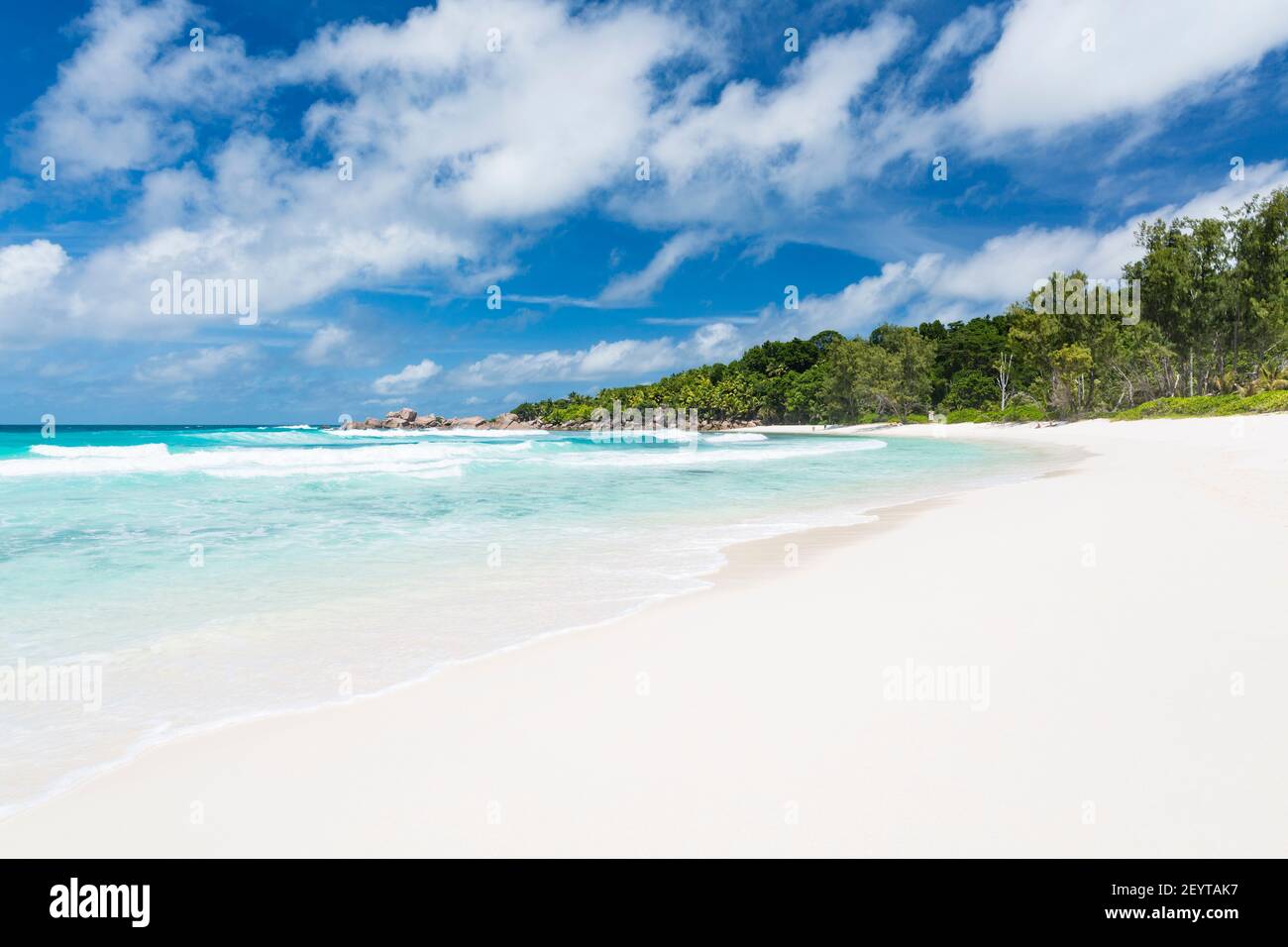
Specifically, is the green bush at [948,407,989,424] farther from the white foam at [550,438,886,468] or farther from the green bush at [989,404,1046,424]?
→ the white foam at [550,438,886,468]

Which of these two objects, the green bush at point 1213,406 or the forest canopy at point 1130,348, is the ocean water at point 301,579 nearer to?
the green bush at point 1213,406

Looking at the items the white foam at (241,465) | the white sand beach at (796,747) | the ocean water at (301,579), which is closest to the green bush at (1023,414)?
the ocean water at (301,579)

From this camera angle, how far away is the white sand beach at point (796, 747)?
106 inches

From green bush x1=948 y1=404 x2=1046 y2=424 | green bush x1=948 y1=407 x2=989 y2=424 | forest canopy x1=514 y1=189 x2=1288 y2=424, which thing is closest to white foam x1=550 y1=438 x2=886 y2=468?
forest canopy x1=514 y1=189 x2=1288 y2=424

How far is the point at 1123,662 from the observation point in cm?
428

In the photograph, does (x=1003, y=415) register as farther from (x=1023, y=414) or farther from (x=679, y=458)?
(x=679, y=458)

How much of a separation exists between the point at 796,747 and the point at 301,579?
21.9 feet

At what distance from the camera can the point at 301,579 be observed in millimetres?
8000

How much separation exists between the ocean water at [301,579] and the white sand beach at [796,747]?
596mm

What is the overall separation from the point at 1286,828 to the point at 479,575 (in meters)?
6.99

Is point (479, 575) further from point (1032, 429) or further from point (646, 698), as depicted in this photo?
point (1032, 429)

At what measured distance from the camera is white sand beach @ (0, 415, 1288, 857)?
2.70 meters

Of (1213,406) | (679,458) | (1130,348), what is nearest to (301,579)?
(679,458)
